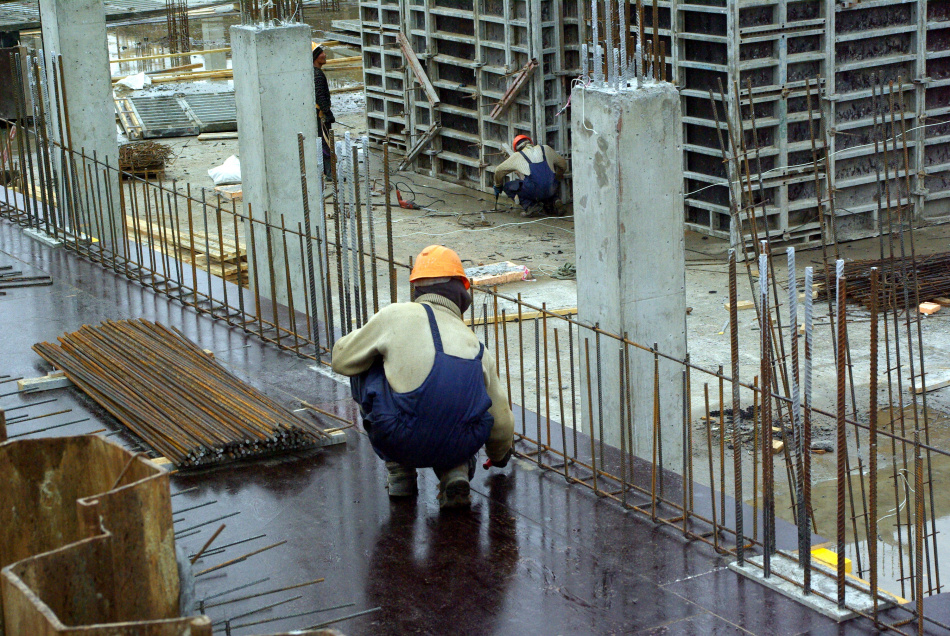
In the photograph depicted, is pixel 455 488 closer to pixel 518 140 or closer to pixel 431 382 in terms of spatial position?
pixel 431 382

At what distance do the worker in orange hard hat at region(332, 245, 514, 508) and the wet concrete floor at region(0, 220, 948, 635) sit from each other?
364 mm

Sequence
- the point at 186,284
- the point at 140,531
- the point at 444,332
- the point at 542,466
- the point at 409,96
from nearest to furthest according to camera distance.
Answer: the point at 140,531, the point at 444,332, the point at 542,466, the point at 186,284, the point at 409,96

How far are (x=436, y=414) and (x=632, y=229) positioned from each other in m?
2.07

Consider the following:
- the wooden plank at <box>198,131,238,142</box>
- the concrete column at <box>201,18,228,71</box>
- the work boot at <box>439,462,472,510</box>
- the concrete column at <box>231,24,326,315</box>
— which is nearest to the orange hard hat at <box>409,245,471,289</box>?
the work boot at <box>439,462,472,510</box>

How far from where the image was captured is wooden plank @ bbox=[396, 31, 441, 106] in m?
17.9

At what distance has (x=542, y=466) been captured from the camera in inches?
257

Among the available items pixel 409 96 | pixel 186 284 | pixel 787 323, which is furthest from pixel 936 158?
pixel 186 284

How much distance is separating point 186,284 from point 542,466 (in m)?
4.89

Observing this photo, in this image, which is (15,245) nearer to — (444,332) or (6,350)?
(6,350)

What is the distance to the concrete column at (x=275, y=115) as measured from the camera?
34.2 feet

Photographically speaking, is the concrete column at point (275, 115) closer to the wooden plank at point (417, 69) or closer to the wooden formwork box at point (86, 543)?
the wooden formwork box at point (86, 543)

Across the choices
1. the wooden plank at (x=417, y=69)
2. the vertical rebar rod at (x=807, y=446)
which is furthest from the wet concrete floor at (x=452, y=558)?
the wooden plank at (x=417, y=69)

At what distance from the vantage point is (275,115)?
10602mm

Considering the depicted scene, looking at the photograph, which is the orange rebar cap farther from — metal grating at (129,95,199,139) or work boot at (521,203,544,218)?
metal grating at (129,95,199,139)
